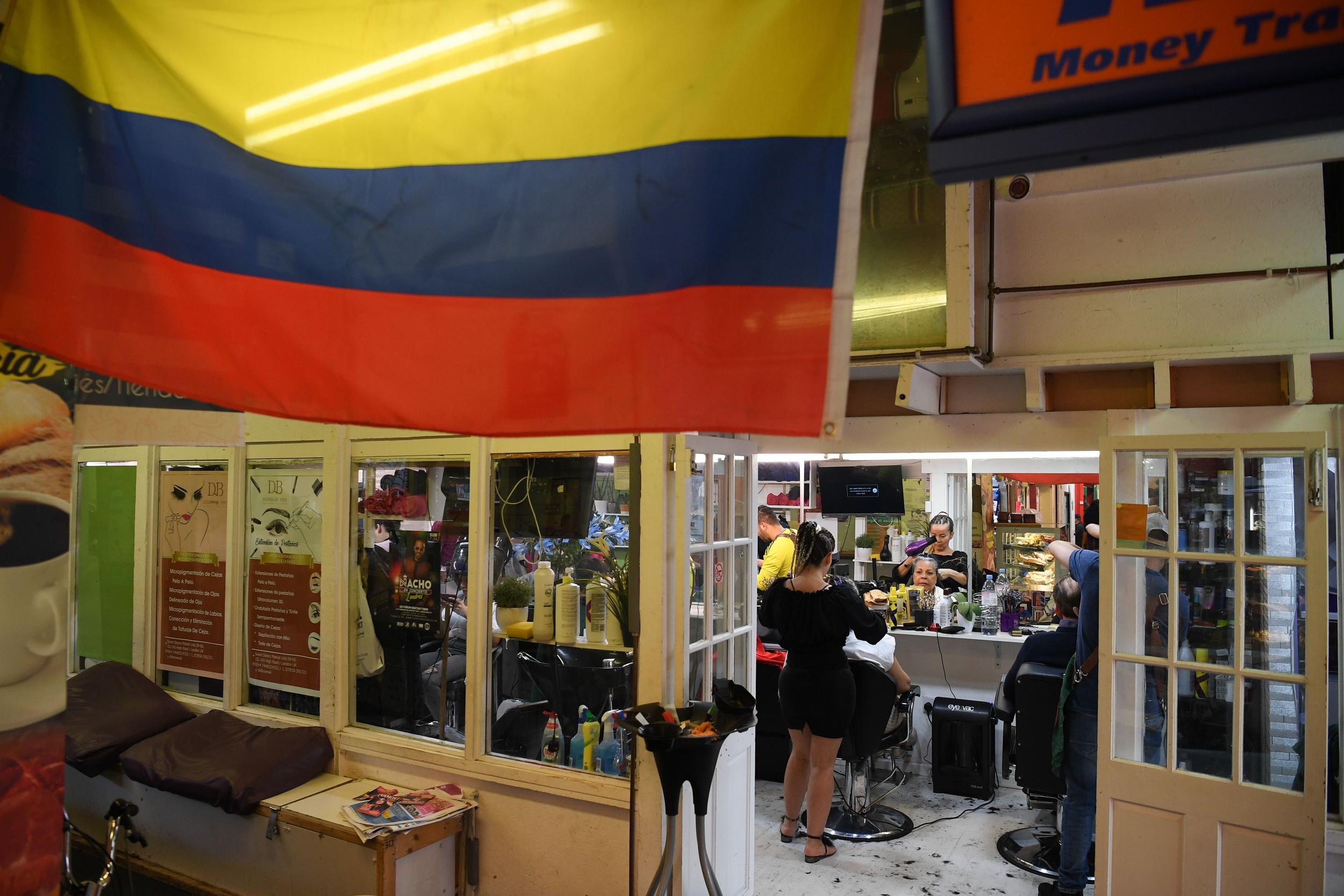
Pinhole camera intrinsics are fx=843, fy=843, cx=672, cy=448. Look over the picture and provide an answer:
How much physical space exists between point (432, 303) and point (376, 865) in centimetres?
326

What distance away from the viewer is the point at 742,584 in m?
4.49

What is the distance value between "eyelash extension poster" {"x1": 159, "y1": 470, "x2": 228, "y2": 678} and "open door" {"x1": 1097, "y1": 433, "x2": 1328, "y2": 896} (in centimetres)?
481

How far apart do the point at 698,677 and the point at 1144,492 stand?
7.12 ft

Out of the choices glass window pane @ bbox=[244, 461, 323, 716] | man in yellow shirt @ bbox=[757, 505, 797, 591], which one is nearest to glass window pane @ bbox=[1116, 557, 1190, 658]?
man in yellow shirt @ bbox=[757, 505, 797, 591]

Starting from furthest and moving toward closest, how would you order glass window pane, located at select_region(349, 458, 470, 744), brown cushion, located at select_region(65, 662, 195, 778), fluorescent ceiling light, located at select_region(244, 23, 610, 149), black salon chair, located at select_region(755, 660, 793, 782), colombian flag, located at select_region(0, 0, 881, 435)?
black salon chair, located at select_region(755, 660, 793, 782)
brown cushion, located at select_region(65, 662, 195, 778)
glass window pane, located at select_region(349, 458, 470, 744)
fluorescent ceiling light, located at select_region(244, 23, 610, 149)
colombian flag, located at select_region(0, 0, 881, 435)

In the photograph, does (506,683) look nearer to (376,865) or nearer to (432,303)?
(376,865)

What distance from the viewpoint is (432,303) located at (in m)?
1.33

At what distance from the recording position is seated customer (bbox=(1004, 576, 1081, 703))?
4.80 meters

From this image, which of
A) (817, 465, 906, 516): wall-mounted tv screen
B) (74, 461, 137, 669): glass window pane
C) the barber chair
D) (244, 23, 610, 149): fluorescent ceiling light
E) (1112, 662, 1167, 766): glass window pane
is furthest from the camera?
(817, 465, 906, 516): wall-mounted tv screen

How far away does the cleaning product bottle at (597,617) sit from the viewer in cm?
402

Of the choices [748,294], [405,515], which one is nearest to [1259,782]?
[748,294]

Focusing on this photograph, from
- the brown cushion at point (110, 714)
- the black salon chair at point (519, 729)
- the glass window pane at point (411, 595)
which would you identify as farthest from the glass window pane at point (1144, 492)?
the brown cushion at point (110, 714)

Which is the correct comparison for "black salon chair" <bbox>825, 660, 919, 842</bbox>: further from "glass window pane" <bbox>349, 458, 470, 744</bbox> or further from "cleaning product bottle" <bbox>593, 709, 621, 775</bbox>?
"glass window pane" <bbox>349, 458, 470, 744</bbox>

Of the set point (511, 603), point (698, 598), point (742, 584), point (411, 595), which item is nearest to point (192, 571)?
point (411, 595)
